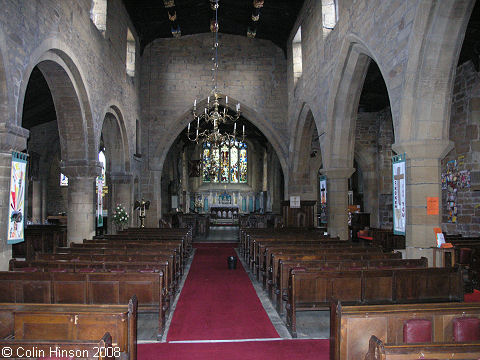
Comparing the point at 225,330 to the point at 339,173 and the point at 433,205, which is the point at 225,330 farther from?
the point at 339,173

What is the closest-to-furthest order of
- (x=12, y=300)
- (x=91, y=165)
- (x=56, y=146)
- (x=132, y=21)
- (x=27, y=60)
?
(x=12, y=300), (x=27, y=60), (x=91, y=165), (x=132, y=21), (x=56, y=146)

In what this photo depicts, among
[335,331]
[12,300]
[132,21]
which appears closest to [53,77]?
[12,300]

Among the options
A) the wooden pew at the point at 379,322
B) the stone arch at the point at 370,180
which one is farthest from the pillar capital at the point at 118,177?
the wooden pew at the point at 379,322

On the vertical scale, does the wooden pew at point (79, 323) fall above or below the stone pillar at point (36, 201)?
below

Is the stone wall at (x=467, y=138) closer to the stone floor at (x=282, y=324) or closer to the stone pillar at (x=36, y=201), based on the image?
the stone floor at (x=282, y=324)

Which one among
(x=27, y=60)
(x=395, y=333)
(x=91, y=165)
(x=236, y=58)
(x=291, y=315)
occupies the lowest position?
(x=291, y=315)

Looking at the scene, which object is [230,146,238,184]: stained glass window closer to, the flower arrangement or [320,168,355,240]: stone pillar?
the flower arrangement

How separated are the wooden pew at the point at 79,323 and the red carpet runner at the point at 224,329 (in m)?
0.94

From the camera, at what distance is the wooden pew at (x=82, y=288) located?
14.8 ft

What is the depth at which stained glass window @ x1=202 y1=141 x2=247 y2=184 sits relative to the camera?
2847cm

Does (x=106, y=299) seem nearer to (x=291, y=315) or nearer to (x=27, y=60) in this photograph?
(x=291, y=315)

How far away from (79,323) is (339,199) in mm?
8737

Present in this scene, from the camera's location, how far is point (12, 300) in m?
4.54

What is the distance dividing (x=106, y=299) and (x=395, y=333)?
3.17m
